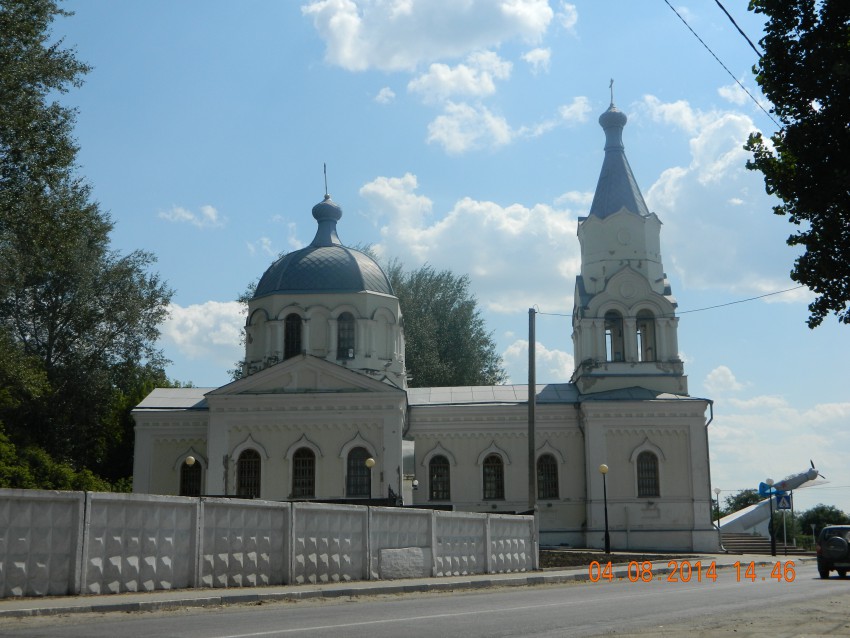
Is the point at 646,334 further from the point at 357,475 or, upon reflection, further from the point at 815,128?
the point at 815,128

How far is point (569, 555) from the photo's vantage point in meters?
26.3

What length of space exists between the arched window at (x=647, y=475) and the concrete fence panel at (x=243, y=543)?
19.4 metres

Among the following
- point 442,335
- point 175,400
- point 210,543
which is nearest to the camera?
point 210,543

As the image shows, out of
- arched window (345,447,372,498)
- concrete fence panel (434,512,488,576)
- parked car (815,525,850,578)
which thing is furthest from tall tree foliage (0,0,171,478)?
parked car (815,525,850,578)

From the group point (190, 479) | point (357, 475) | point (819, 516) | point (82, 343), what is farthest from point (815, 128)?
point (819, 516)

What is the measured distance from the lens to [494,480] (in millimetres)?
33625

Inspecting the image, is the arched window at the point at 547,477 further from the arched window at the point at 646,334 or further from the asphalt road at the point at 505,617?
the asphalt road at the point at 505,617

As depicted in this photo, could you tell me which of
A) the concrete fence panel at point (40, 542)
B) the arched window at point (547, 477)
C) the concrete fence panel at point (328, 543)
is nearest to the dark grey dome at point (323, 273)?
the arched window at point (547, 477)

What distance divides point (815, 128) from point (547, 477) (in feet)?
78.5

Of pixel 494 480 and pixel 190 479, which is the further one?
pixel 494 480

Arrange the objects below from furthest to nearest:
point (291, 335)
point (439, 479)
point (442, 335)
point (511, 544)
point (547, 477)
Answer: point (442, 335) < point (439, 479) < point (547, 477) < point (291, 335) < point (511, 544)

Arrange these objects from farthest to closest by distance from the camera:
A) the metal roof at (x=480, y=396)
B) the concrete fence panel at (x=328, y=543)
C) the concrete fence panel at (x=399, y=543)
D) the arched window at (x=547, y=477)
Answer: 1. the arched window at (x=547, y=477)
2. the metal roof at (x=480, y=396)
3. the concrete fence panel at (x=399, y=543)
4. the concrete fence panel at (x=328, y=543)

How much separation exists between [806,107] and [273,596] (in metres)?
9.43

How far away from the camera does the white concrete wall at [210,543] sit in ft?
40.1
